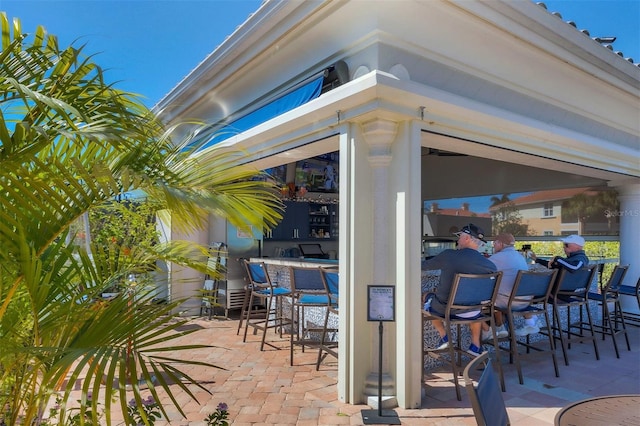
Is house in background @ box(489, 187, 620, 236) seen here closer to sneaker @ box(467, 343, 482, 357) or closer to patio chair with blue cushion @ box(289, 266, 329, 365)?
sneaker @ box(467, 343, 482, 357)

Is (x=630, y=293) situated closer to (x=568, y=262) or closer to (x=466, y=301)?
(x=568, y=262)

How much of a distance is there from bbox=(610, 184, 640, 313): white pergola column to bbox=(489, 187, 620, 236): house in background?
56cm

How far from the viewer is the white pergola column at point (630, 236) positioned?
6945 mm

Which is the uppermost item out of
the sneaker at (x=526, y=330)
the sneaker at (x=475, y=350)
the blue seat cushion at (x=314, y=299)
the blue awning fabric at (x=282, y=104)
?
the blue awning fabric at (x=282, y=104)

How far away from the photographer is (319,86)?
12.4ft

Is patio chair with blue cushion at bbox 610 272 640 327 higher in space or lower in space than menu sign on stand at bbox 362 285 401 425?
lower

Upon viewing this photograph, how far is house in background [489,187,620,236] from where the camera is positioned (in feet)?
25.5

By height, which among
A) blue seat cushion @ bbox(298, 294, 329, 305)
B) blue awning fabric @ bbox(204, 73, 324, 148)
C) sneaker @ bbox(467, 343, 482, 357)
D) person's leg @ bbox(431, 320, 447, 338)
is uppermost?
blue awning fabric @ bbox(204, 73, 324, 148)

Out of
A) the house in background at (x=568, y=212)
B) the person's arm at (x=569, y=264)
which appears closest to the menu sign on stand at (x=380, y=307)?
the person's arm at (x=569, y=264)

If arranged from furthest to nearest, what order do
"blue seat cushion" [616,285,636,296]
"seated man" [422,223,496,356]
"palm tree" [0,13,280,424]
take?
"blue seat cushion" [616,285,636,296] → "seated man" [422,223,496,356] → "palm tree" [0,13,280,424]

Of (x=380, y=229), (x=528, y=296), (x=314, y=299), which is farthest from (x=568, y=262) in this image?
(x=314, y=299)

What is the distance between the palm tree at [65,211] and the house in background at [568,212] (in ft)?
26.2

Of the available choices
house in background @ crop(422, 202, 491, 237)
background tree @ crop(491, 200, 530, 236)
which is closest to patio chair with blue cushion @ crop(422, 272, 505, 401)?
background tree @ crop(491, 200, 530, 236)

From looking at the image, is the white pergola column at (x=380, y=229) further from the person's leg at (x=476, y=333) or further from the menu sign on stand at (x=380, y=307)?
the person's leg at (x=476, y=333)
